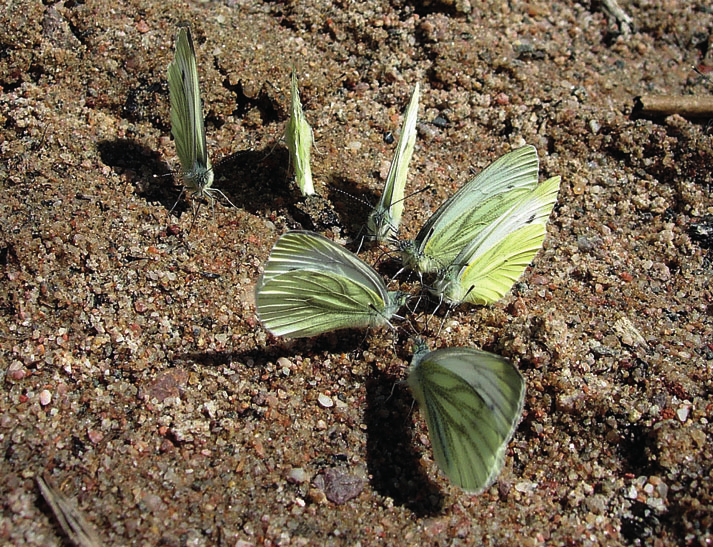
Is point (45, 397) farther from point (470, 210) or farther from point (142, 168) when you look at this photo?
point (470, 210)

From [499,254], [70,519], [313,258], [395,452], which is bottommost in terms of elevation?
[395,452]

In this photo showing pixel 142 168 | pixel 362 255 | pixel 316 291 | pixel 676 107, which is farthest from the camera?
pixel 676 107

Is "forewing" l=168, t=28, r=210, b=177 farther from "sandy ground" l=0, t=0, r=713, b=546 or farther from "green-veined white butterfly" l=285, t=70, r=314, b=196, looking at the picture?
"green-veined white butterfly" l=285, t=70, r=314, b=196

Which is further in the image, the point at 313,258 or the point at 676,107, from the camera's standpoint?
the point at 676,107

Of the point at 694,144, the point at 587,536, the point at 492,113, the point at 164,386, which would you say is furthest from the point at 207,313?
the point at 694,144

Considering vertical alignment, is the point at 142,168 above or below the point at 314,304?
above

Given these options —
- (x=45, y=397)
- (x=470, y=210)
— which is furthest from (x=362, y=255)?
(x=45, y=397)

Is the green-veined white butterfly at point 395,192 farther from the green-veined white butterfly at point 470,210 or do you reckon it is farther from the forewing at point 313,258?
the forewing at point 313,258
